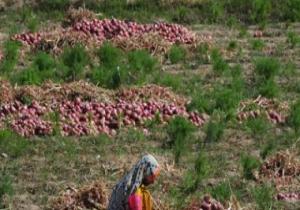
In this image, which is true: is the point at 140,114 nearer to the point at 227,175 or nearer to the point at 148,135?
the point at 148,135

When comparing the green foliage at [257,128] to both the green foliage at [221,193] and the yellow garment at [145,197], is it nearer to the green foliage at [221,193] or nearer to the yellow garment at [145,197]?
the green foliage at [221,193]

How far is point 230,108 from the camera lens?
13.1 meters

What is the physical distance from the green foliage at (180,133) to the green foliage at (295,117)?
126 cm

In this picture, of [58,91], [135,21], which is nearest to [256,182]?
[58,91]

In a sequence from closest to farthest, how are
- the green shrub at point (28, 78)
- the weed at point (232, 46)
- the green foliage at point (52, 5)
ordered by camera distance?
the green shrub at point (28, 78) < the weed at point (232, 46) < the green foliage at point (52, 5)

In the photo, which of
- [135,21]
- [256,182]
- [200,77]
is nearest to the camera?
[256,182]

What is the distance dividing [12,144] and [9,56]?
10.3 feet

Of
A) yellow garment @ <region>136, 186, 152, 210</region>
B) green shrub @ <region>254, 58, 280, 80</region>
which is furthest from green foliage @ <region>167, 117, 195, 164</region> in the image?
yellow garment @ <region>136, 186, 152, 210</region>

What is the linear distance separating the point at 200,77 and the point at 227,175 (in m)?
3.21

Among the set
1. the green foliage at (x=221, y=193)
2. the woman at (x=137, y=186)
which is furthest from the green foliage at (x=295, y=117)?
the woman at (x=137, y=186)

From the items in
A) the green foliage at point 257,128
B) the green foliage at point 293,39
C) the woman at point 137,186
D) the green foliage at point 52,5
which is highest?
the woman at point 137,186

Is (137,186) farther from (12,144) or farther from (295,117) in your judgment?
(295,117)

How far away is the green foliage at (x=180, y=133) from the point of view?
469 inches

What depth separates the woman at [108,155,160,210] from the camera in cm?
850
